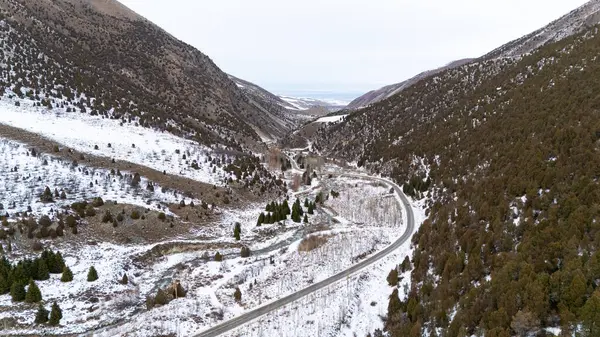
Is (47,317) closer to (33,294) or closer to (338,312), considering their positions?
(33,294)

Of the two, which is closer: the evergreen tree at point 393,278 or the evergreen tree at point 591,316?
the evergreen tree at point 591,316

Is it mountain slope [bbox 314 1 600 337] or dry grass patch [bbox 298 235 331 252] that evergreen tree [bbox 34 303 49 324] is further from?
mountain slope [bbox 314 1 600 337]

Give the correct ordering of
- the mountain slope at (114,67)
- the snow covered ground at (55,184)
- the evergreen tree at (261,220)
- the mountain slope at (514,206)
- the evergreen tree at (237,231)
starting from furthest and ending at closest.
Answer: the mountain slope at (114,67)
the evergreen tree at (261,220)
the evergreen tree at (237,231)
the snow covered ground at (55,184)
the mountain slope at (514,206)

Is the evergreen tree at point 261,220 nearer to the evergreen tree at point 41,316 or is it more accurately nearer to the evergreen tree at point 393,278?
the evergreen tree at point 393,278

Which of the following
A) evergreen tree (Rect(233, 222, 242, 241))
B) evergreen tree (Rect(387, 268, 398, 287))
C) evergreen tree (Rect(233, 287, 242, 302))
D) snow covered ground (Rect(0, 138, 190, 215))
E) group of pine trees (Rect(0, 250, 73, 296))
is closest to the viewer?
group of pine trees (Rect(0, 250, 73, 296))

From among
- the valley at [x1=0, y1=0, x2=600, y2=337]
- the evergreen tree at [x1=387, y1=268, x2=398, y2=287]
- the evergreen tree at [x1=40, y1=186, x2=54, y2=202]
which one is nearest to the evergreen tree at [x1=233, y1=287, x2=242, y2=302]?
the valley at [x1=0, y1=0, x2=600, y2=337]

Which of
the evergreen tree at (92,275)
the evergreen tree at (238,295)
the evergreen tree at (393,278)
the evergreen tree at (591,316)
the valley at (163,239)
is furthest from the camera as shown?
the evergreen tree at (393,278)

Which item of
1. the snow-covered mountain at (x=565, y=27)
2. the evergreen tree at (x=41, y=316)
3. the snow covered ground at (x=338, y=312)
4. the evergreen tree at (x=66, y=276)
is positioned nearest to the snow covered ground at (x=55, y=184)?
the evergreen tree at (x=66, y=276)
